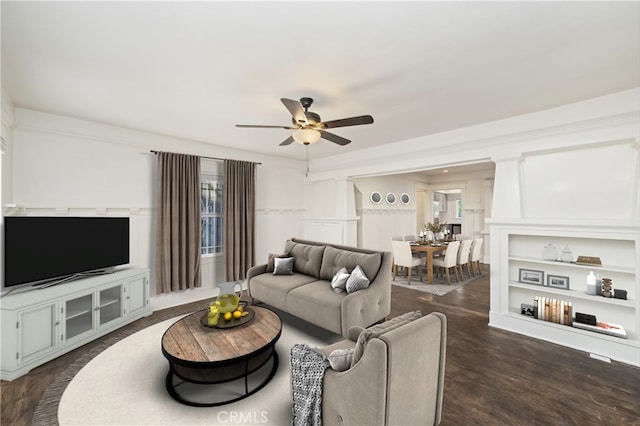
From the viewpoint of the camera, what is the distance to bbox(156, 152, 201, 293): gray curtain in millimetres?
4094

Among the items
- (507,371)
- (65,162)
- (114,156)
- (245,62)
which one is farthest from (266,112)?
(507,371)

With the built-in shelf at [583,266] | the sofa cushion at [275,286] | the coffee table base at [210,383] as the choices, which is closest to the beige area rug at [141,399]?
the coffee table base at [210,383]

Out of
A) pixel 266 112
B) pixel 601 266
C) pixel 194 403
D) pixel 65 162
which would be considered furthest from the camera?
pixel 65 162

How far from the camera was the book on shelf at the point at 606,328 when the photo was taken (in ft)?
8.99

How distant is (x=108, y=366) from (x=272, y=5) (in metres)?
3.33

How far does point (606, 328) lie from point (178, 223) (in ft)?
18.4

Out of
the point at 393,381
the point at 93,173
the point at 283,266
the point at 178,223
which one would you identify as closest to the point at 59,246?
the point at 93,173

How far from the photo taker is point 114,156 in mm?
3824

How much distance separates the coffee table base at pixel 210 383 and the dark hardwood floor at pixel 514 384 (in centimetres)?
92

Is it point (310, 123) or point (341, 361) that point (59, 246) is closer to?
point (310, 123)

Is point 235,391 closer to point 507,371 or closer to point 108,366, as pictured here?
point 108,366

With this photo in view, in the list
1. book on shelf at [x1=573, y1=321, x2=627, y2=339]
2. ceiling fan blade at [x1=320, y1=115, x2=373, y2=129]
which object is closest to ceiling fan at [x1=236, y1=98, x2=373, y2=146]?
ceiling fan blade at [x1=320, y1=115, x2=373, y2=129]

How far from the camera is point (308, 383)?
5.49 feet

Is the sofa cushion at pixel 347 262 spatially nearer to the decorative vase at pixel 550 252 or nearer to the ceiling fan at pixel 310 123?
the ceiling fan at pixel 310 123
